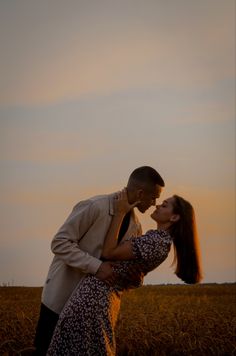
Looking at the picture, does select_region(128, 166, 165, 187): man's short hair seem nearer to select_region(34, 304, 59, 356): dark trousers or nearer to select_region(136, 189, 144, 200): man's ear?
select_region(136, 189, 144, 200): man's ear

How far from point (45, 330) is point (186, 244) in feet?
4.48

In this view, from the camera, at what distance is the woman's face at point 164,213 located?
262 inches

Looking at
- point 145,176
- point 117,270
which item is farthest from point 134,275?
point 145,176

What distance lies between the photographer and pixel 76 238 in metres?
6.51

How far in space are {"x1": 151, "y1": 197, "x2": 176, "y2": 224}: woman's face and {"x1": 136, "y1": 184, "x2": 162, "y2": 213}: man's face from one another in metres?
0.09

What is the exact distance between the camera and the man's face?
6.63 m

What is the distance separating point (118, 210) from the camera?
259 inches

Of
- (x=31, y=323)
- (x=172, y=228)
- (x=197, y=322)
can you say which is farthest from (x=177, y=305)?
(x=172, y=228)

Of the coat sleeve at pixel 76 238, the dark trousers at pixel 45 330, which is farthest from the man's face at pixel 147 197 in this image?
the dark trousers at pixel 45 330

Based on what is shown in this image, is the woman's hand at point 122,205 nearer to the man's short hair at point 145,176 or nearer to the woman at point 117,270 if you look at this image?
the woman at point 117,270

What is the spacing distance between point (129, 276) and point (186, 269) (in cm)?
49

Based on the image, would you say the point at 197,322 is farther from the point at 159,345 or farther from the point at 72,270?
the point at 72,270

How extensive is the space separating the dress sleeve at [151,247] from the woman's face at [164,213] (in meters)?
0.16

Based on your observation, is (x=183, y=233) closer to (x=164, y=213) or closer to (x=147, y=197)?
(x=164, y=213)
